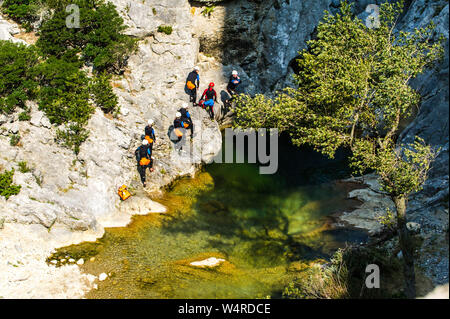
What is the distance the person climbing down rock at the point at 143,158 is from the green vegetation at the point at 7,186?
7200mm

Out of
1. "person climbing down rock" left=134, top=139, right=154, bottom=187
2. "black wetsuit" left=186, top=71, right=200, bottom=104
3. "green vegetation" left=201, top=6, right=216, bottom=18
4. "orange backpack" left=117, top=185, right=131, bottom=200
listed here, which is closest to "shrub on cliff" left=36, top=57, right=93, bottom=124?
"person climbing down rock" left=134, top=139, right=154, bottom=187

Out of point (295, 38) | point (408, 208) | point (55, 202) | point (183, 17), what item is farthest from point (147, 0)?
point (408, 208)

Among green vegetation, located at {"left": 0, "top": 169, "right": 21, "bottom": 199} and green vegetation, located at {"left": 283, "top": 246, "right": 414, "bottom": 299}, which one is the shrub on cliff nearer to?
green vegetation, located at {"left": 0, "top": 169, "right": 21, "bottom": 199}

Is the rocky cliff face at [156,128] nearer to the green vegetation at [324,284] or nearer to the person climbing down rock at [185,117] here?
the person climbing down rock at [185,117]

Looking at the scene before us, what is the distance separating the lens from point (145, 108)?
28.5 metres

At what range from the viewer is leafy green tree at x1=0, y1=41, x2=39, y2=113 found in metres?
23.5

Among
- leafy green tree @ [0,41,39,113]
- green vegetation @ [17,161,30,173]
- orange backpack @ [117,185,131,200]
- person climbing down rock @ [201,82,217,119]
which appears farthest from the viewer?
person climbing down rock @ [201,82,217,119]

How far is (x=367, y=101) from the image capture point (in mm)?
19422

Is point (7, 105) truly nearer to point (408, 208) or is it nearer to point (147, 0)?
point (147, 0)

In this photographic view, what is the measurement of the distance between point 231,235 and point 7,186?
12566mm

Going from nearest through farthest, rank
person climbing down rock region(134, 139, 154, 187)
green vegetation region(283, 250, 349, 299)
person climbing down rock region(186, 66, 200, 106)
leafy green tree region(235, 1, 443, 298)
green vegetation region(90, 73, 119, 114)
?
green vegetation region(283, 250, 349, 299) → leafy green tree region(235, 1, 443, 298) → person climbing down rock region(134, 139, 154, 187) → green vegetation region(90, 73, 119, 114) → person climbing down rock region(186, 66, 200, 106)

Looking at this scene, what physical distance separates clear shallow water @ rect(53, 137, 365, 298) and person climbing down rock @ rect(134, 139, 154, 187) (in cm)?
215

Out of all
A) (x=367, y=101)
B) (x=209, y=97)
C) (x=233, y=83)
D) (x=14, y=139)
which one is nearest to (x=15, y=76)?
(x=14, y=139)

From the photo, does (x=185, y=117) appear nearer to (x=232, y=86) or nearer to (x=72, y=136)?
(x=232, y=86)
